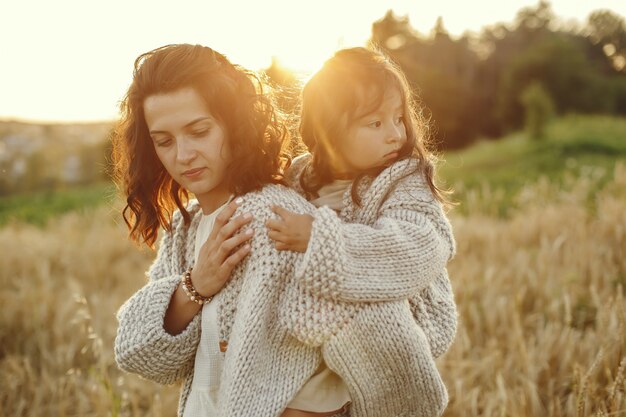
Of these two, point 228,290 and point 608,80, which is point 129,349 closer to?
point 228,290

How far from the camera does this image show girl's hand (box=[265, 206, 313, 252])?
1.84 m

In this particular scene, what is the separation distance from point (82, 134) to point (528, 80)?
929 inches

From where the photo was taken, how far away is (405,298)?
1.88 meters

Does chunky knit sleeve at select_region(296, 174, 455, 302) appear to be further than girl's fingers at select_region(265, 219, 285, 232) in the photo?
No

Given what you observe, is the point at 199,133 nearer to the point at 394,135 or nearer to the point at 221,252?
the point at 221,252

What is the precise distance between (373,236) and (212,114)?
2.32 ft

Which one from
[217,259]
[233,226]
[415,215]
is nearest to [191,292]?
[217,259]

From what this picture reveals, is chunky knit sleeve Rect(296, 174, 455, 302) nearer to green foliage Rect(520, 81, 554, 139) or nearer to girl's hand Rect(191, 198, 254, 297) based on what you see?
girl's hand Rect(191, 198, 254, 297)

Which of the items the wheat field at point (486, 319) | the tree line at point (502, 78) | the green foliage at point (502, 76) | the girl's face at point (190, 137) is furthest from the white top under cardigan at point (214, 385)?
the green foliage at point (502, 76)

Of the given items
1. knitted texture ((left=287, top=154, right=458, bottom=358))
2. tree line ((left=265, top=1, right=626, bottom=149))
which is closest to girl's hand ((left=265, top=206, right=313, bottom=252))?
knitted texture ((left=287, top=154, right=458, bottom=358))

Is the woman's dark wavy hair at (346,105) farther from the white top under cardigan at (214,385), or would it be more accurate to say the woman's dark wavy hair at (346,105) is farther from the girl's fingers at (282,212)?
the girl's fingers at (282,212)

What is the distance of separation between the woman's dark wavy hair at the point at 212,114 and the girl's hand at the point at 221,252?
0.14 metres

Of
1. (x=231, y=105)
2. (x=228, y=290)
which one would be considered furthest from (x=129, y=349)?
(x=231, y=105)

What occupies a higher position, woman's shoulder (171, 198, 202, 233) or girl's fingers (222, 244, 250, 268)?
girl's fingers (222, 244, 250, 268)
